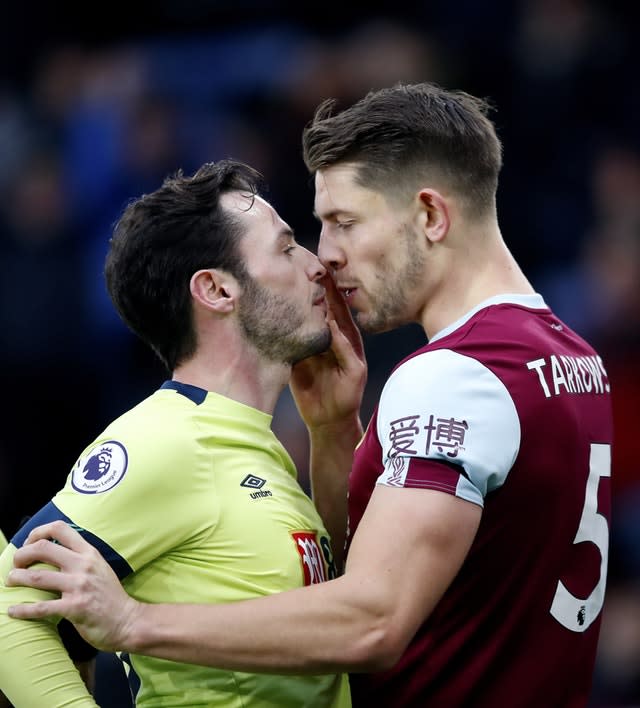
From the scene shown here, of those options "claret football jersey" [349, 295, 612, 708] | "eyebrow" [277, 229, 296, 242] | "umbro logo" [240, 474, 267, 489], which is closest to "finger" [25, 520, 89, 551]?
"umbro logo" [240, 474, 267, 489]

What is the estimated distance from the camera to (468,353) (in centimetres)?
305

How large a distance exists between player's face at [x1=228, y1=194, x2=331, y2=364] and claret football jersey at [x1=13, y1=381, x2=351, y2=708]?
398 mm

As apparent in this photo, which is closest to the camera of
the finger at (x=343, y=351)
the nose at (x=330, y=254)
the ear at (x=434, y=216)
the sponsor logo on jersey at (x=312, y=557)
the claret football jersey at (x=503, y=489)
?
the claret football jersey at (x=503, y=489)

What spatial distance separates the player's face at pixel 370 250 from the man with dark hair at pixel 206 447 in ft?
0.67

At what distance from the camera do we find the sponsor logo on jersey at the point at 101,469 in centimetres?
303

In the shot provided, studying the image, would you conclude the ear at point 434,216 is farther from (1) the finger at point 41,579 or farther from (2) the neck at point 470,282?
(1) the finger at point 41,579

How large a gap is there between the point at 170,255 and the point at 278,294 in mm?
332

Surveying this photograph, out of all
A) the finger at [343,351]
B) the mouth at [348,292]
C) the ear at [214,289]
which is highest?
the mouth at [348,292]

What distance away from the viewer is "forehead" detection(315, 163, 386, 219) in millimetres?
3420

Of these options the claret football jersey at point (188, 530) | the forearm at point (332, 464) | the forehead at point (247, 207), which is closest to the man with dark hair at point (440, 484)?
the claret football jersey at point (188, 530)

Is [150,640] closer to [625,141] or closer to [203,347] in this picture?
[203,347]

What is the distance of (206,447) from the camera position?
127 inches

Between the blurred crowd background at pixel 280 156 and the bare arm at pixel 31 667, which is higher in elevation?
the blurred crowd background at pixel 280 156

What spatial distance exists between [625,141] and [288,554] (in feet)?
20.2
